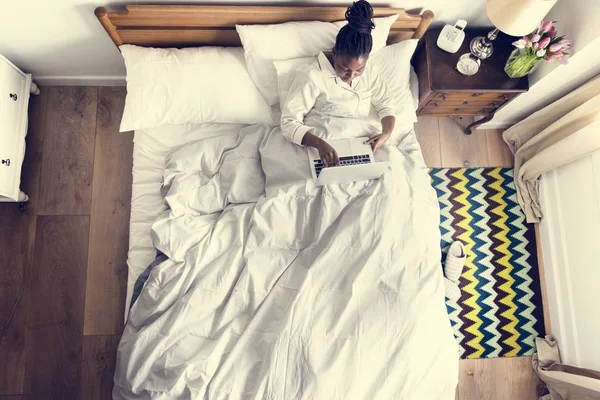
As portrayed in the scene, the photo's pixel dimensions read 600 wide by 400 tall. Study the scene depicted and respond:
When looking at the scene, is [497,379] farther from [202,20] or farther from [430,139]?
[202,20]

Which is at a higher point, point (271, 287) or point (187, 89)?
point (187, 89)

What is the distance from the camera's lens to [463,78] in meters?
1.74

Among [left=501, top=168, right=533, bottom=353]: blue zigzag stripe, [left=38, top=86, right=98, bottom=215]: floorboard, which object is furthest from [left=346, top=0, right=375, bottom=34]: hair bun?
[left=38, top=86, right=98, bottom=215]: floorboard

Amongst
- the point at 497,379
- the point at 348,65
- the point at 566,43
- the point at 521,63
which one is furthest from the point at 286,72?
the point at 497,379

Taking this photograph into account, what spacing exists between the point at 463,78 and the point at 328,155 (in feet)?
2.33

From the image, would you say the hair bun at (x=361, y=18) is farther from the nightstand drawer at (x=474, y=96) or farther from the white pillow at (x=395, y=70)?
the nightstand drawer at (x=474, y=96)

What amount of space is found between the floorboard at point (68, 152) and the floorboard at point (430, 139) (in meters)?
1.54

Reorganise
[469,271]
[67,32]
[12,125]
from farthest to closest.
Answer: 1. [469,271]
2. [12,125]
3. [67,32]

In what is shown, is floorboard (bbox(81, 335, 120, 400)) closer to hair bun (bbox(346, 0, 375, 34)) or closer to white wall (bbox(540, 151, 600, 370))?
hair bun (bbox(346, 0, 375, 34))

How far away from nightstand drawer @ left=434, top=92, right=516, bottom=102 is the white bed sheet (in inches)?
8.5

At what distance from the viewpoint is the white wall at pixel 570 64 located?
A: 151 centimetres

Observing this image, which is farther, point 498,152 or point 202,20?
point 498,152

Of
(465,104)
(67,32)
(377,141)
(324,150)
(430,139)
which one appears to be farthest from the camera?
(430,139)

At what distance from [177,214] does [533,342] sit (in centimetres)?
166
